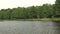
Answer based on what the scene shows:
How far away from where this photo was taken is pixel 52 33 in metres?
28.2

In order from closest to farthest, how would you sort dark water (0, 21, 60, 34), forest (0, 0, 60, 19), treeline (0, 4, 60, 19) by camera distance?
dark water (0, 21, 60, 34)
forest (0, 0, 60, 19)
treeline (0, 4, 60, 19)

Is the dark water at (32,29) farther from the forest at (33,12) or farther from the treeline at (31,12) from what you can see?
the treeline at (31,12)

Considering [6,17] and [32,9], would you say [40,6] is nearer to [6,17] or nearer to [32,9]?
[32,9]

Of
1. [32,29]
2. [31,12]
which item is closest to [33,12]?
[31,12]

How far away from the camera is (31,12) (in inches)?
2261

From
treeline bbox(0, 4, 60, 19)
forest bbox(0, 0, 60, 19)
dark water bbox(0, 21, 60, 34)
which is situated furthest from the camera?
treeline bbox(0, 4, 60, 19)

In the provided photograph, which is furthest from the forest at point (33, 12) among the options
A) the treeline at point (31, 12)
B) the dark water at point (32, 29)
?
the dark water at point (32, 29)

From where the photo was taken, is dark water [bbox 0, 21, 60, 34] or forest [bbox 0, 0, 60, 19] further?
forest [bbox 0, 0, 60, 19]

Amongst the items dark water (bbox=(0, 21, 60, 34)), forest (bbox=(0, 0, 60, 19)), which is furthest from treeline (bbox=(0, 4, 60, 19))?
dark water (bbox=(0, 21, 60, 34))

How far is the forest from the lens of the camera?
175 ft

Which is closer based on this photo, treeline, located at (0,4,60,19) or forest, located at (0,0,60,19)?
forest, located at (0,0,60,19)

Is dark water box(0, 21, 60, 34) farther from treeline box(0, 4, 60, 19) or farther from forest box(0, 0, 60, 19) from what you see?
treeline box(0, 4, 60, 19)

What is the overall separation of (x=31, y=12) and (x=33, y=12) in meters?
0.63

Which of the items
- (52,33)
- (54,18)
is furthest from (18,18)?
(52,33)
